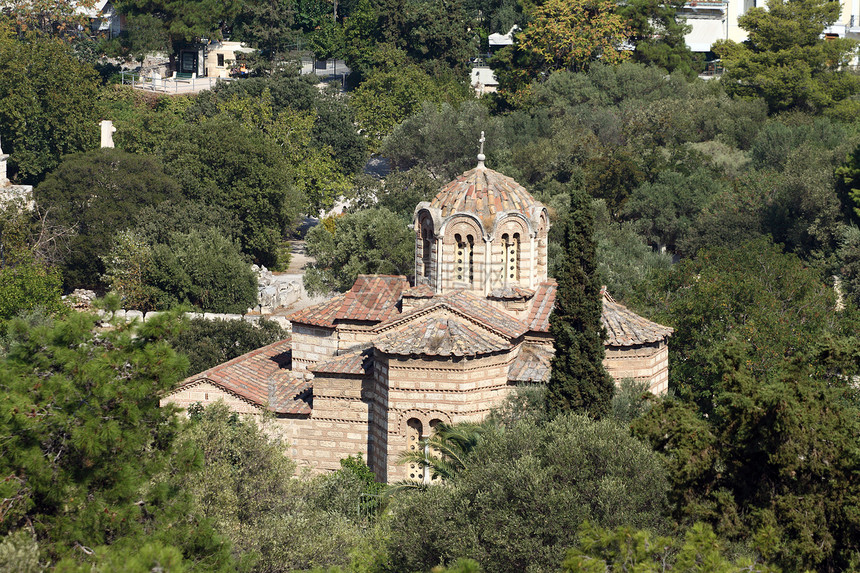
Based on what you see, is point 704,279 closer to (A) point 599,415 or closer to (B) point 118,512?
(A) point 599,415

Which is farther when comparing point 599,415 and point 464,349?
point 464,349

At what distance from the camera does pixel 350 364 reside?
32.0m

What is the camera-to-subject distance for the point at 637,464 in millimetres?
24156

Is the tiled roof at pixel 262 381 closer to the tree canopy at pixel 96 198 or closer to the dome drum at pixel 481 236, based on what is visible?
the dome drum at pixel 481 236

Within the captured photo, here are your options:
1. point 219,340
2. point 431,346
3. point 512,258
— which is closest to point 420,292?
point 512,258

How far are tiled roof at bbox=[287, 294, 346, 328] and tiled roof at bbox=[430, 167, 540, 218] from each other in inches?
137

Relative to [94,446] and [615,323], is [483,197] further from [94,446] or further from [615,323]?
[94,446]

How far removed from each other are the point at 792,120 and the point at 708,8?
2599cm

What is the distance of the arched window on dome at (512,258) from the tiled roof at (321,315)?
410 centimetres

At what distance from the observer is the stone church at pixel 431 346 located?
99.3ft

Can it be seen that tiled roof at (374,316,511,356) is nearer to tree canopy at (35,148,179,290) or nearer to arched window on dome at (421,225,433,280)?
arched window on dome at (421,225,433,280)

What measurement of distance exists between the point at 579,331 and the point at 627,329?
362cm

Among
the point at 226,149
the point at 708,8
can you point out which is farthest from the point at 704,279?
the point at 708,8

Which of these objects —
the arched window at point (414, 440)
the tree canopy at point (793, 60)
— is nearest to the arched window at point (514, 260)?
the arched window at point (414, 440)
